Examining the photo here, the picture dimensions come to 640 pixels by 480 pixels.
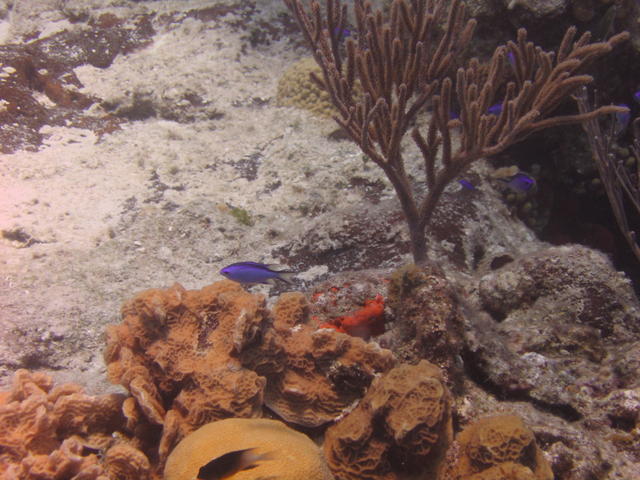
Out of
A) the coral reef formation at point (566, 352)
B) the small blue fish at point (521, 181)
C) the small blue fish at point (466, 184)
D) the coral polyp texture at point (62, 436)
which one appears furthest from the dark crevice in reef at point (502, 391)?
the small blue fish at point (521, 181)

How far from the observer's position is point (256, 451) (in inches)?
63.6

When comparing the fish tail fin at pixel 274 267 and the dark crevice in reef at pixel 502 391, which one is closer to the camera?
the dark crevice in reef at pixel 502 391

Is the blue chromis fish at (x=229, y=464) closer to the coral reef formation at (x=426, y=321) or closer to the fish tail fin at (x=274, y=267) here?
the coral reef formation at (x=426, y=321)

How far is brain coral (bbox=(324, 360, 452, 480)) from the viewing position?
1751 millimetres

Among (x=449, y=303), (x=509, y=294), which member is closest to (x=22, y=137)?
(x=449, y=303)

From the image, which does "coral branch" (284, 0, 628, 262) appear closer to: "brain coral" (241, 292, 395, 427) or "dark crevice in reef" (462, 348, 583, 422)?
"dark crevice in reef" (462, 348, 583, 422)

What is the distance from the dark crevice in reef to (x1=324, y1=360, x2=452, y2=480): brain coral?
2.39 feet

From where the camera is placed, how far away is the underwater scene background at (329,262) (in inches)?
74.9

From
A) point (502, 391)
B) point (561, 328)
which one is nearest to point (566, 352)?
point (561, 328)

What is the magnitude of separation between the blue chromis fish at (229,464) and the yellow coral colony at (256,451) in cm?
2

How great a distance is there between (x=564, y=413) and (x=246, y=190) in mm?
4097

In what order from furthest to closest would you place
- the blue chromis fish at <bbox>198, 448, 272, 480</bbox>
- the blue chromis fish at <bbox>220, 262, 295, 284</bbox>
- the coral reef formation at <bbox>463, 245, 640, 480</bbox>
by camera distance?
the blue chromis fish at <bbox>220, 262, 295, 284</bbox>
the coral reef formation at <bbox>463, 245, 640, 480</bbox>
the blue chromis fish at <bbox>198, 448, 272, 480</bbox>

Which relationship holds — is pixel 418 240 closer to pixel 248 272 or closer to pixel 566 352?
pixel 566 352

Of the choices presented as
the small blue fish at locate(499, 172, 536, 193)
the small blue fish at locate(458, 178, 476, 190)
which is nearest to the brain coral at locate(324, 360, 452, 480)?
the small blue fish at locate(458, 178, 476, 190)
